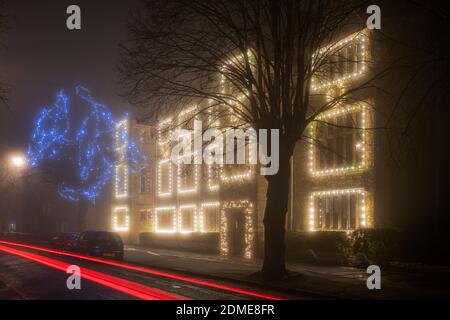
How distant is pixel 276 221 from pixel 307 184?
10825mm

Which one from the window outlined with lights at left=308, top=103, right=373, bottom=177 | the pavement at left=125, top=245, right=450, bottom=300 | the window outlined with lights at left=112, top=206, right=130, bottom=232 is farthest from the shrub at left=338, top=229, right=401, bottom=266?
the window outlined with lights at left=112, top=206, right=130, bottom=232

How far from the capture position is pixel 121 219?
2064 inches

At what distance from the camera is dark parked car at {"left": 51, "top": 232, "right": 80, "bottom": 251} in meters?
33.8

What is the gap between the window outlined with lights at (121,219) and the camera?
166 feet

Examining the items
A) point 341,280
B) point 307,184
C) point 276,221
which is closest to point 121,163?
point 307,184

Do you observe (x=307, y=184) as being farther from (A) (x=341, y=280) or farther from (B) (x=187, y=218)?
(B) (x=187, y=218)

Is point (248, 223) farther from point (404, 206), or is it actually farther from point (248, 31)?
point (248, 31)

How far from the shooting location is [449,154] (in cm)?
2255

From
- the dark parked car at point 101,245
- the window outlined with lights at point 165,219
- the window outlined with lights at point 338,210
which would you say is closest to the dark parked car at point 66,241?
the dark parked car at point 101,245

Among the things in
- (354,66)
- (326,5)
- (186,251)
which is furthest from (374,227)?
(186,251)

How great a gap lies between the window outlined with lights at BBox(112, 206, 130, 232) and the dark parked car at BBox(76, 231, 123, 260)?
19.0 meters

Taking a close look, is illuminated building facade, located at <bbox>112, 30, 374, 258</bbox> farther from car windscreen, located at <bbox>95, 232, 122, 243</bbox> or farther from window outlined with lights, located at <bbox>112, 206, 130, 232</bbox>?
car windscreen, located at <bbox>95, 232, 122, 243</bbox>

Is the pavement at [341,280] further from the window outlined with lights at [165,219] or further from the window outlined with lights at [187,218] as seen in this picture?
the window outlined with lights at [165,219]
